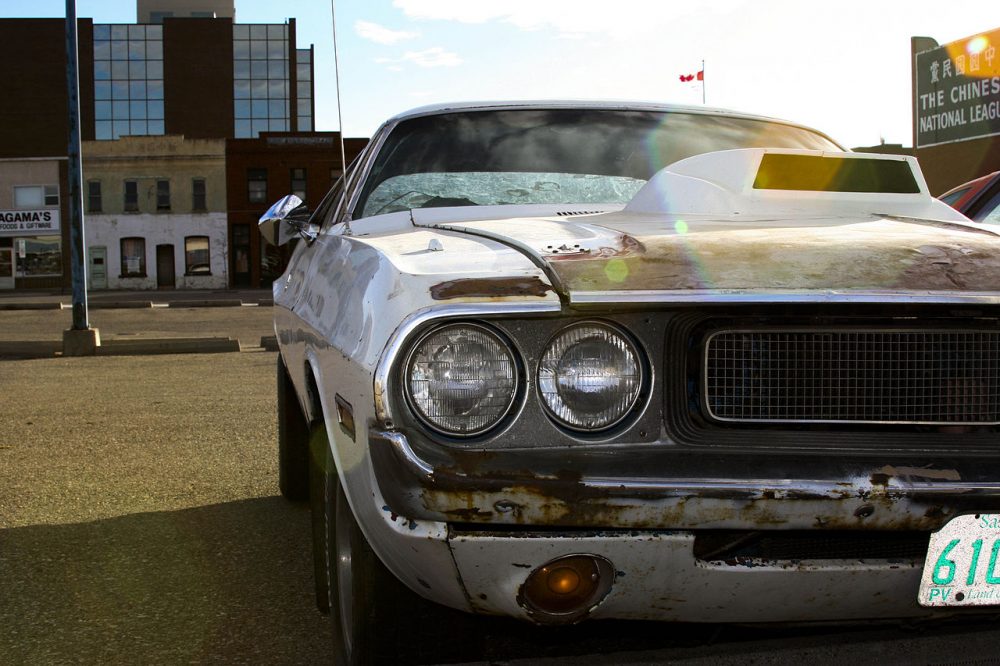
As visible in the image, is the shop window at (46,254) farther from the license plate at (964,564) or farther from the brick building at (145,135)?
the license plate at (964,564)

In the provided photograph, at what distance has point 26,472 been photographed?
5234mm

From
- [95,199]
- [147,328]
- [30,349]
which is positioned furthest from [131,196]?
[30,349]

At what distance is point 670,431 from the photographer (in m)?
1.85

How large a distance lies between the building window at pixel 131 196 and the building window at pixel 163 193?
95cm

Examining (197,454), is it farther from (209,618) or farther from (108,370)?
(108,370)

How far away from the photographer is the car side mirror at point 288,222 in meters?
3.61

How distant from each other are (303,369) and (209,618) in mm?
854

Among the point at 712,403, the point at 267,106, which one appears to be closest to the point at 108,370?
the point at 712,403

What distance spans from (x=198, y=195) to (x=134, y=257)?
4.25 meters

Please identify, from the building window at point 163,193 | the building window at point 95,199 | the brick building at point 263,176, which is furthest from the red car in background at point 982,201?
the building window at point 95,199

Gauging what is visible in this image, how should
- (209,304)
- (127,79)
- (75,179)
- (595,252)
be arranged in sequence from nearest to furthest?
(595,252)
(75,179)
(209,304)
(127,79)

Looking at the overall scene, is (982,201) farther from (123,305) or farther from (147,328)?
(123,305)

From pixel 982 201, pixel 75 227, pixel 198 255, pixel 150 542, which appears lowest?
pixel 198 255

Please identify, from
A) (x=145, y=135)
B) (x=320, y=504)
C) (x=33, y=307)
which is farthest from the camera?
(x=145, y=135)
